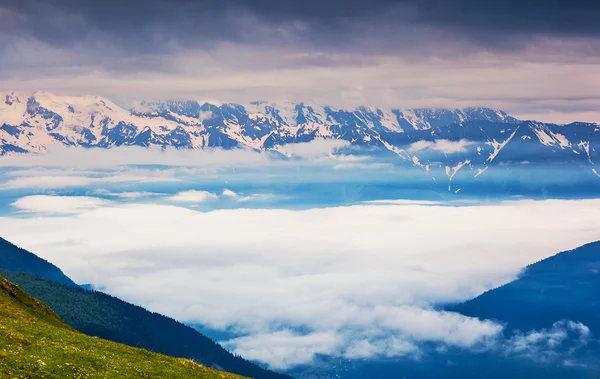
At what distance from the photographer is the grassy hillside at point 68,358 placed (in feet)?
304

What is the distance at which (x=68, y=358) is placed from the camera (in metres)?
99.1

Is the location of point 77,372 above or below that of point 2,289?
below

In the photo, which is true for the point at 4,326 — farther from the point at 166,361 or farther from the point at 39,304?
the point at 39,304

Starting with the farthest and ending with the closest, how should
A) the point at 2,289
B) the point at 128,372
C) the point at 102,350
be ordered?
1. the point at 2,289
2. the point at 102,350
3. the point at 128,372

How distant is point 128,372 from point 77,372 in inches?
340

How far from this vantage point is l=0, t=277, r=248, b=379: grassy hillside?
3644 inches

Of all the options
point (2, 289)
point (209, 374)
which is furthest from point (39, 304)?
point (209, 374)

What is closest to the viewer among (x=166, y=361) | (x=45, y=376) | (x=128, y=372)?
(x=45, y=376)

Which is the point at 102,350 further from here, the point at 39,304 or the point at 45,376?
the point at 39,304

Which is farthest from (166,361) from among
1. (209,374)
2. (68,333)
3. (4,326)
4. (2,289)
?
(2,289)

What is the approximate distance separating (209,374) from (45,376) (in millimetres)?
31709

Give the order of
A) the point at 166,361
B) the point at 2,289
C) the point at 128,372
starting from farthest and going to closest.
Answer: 1. the point at 2,289
2. the point at 166,361
3. the point at 128,372

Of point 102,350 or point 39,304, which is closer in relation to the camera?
point 102,350

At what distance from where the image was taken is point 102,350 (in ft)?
363
